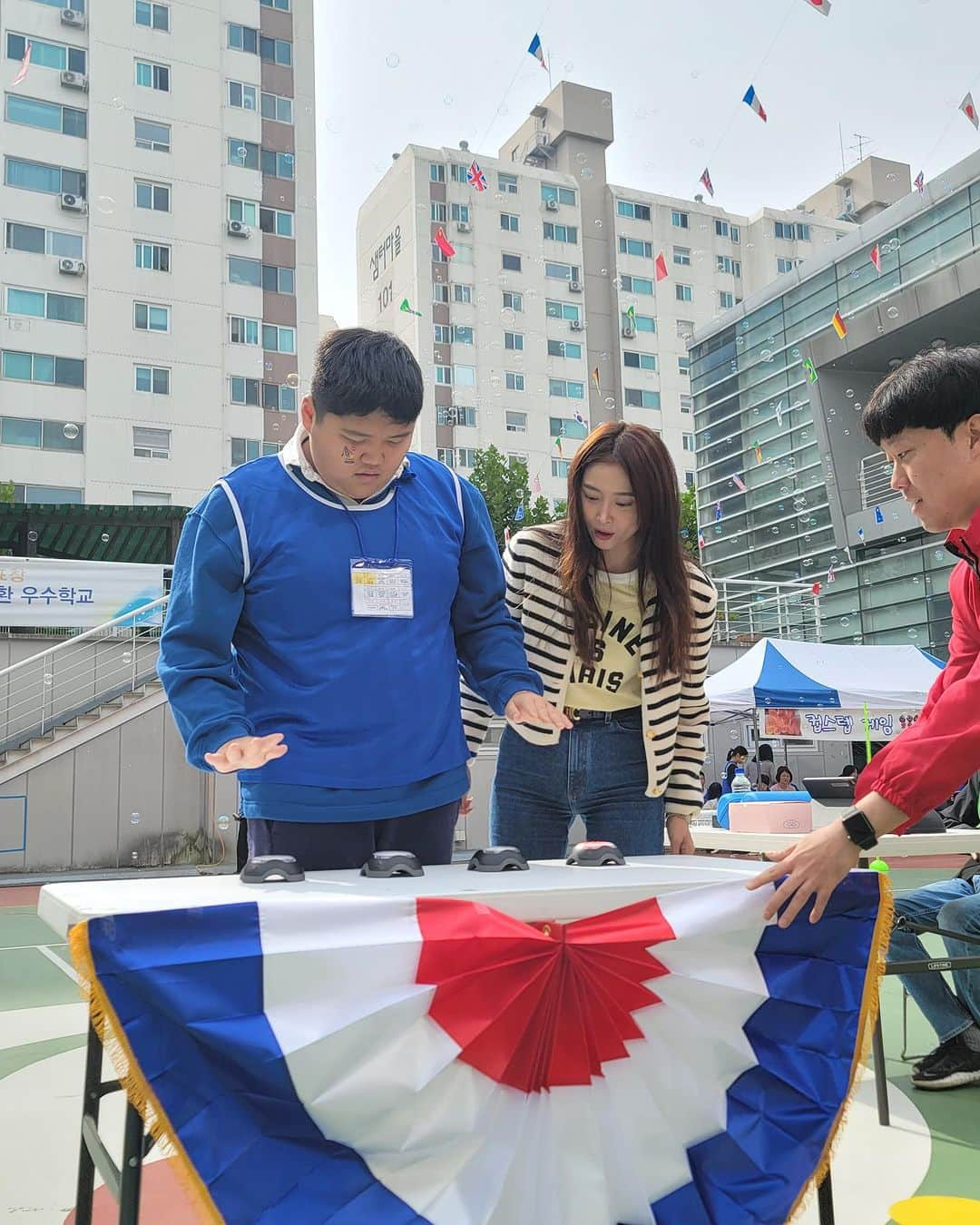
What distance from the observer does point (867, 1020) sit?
1.39m

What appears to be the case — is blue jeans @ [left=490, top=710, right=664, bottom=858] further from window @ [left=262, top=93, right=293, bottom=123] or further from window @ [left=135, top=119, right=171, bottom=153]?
window @ [left=262, top=93, right=293, bottom=123]

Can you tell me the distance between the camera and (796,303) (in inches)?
813

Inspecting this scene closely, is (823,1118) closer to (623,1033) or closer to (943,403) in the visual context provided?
(623,1033)

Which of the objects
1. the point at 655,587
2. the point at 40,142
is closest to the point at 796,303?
the point at 40,142

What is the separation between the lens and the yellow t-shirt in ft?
6.91

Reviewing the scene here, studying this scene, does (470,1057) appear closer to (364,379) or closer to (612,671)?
(364,379)

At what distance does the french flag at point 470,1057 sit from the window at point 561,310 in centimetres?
3504

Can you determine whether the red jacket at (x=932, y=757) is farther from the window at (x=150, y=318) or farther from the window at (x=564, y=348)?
the window at (x=564, y=348)

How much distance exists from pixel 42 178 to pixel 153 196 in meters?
2.21

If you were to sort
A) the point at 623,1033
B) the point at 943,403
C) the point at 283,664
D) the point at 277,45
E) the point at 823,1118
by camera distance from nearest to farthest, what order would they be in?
the point at 623,1033, the point at 823,1118, the point at 283,664, the point at 943,403, the point at 277,45

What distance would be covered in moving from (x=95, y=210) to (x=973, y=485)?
76.9ft

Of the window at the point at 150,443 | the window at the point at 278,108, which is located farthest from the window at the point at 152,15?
the window at the point at 150,443

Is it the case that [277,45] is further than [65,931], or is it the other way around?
[277,45]

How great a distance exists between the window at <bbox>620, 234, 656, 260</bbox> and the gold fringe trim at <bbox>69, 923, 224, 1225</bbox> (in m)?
37.8
